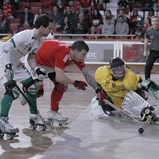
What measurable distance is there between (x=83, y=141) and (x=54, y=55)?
1.15 meters

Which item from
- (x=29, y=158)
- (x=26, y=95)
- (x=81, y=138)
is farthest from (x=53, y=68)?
(x=29, y=158)

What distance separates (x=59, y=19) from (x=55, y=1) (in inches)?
82.7

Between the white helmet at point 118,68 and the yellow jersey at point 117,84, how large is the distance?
77 mm

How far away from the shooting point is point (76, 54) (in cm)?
623

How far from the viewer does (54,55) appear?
6559 millimetres

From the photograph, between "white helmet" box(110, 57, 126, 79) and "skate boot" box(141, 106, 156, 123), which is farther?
"white helmet" box(110, 57, 126, 79)

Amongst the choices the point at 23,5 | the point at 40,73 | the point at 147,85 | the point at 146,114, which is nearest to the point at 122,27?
the point at 23,5

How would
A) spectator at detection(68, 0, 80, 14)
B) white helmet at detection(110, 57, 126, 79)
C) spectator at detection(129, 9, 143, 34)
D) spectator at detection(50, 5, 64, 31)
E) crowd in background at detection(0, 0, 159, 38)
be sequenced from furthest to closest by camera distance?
spectator at detection(68, 0, 80, 14)
spectator at detection(50, 5, 64, 31)
spectator at detection(129, 9, 143, 34)
crowd in background at detection(0, 0, 159, 38)
white helmet at detection(110, 57, 126, 79)

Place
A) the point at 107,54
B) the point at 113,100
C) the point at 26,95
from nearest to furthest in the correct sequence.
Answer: the point at 26,95 → the point at 113,100 → the point at 107,54

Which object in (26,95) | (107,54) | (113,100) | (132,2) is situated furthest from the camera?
(132,2)

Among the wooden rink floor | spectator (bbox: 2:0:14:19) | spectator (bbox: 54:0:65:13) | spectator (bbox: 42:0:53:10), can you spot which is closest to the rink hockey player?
the wooden rink floor

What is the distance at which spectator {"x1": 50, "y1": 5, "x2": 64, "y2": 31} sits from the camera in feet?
56.3

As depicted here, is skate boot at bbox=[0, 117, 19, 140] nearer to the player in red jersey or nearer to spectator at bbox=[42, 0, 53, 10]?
the player in red jersey

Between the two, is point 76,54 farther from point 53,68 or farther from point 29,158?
point 29,158
